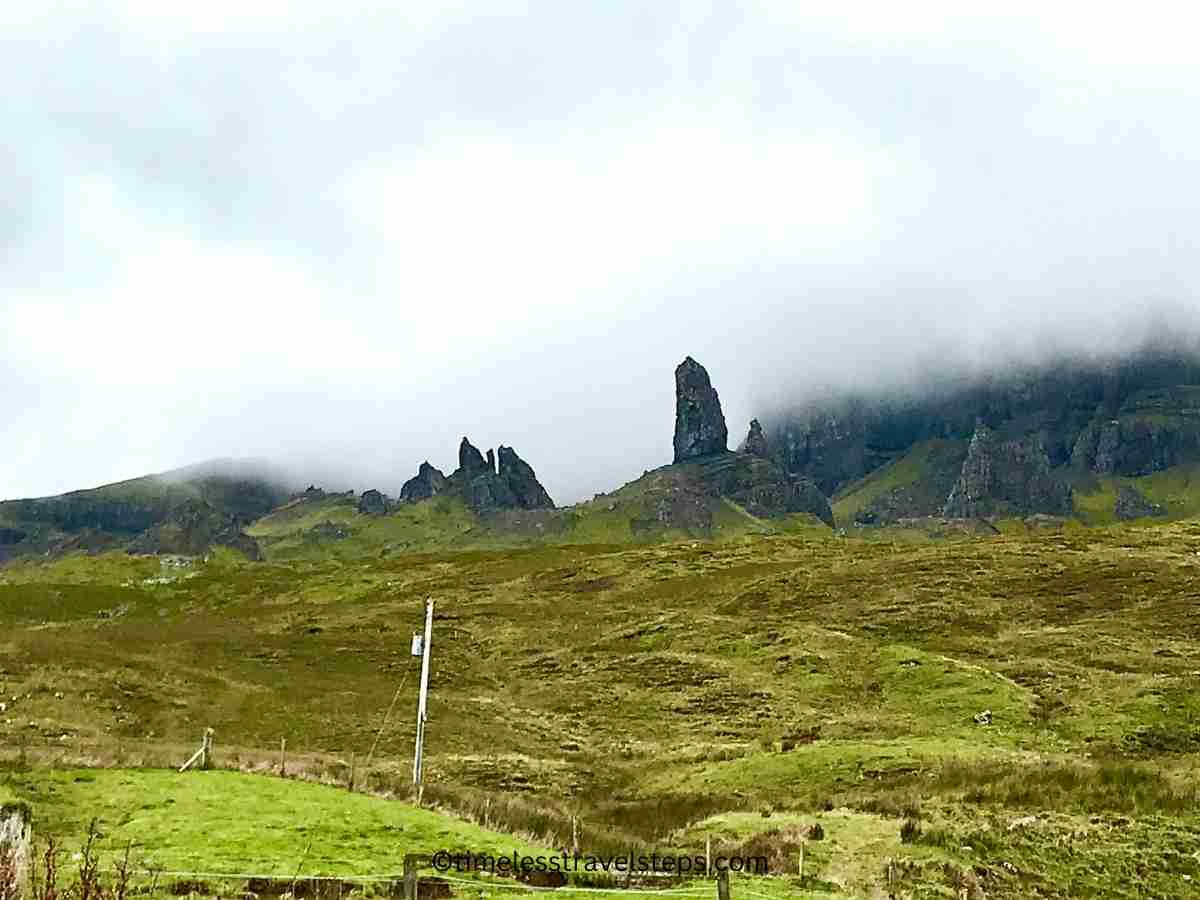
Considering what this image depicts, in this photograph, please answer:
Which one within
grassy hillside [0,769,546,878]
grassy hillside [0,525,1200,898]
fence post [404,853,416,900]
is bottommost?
grassy hillside [0,525,1200,898]

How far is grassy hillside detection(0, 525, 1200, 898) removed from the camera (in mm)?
27000

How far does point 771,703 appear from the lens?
60.9m

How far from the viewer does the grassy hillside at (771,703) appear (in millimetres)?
27000

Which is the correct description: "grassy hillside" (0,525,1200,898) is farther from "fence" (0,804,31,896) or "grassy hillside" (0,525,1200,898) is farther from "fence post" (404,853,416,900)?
"fence" (0,804,31,896)

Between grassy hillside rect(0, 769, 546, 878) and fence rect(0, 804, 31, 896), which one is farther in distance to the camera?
grassy hillside rect(0, 769, 546, 878)

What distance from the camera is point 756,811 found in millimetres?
31453

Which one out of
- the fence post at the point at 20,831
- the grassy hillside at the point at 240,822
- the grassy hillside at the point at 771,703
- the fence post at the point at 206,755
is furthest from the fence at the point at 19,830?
the grassy hillside at the point at 771,703

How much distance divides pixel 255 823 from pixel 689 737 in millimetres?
35553

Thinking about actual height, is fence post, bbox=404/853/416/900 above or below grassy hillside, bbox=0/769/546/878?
above

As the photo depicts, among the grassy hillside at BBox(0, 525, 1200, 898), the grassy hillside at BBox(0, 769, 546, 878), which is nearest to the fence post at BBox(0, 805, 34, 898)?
the grassy hillside at BBox(0, 769, 546, 878)

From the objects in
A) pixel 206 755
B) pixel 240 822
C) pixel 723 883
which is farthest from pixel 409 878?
pixel 206 755

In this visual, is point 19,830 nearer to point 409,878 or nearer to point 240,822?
point 240,822

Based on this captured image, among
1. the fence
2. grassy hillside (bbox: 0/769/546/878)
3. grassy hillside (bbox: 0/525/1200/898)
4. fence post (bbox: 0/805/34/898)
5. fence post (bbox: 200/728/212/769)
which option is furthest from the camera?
fence post (bbox: 200/728/212/769)

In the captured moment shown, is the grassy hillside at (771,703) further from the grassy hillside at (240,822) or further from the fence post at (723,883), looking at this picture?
the fence post at (723,883)
